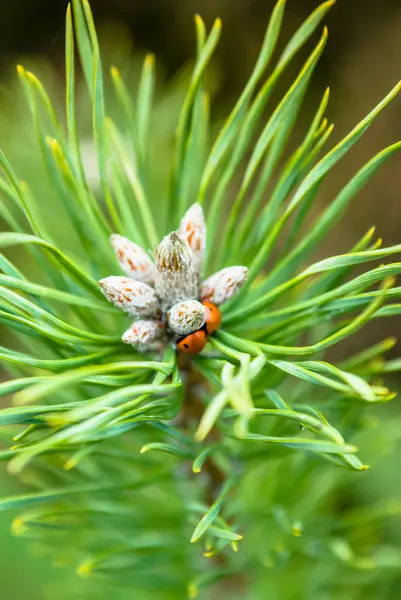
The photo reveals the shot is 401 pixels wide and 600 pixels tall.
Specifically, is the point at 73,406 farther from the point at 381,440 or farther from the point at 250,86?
the point at 381,440

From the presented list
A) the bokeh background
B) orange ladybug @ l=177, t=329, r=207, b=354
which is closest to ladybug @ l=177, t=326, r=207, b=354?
orange ladybug @ l=177, t=329, r=207, b=354

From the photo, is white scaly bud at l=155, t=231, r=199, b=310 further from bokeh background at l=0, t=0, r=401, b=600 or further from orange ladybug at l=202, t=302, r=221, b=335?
bokeh background at l=0, t=0, r=401, b=600

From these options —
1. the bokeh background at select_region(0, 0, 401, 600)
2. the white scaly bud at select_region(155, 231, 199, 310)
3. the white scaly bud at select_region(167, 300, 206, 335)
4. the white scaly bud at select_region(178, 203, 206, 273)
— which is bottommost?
the white scaly bud at select_region(167, 300, 206, 335)

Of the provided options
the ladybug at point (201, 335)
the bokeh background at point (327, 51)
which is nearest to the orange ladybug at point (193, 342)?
the ladybug at point (201, 335)

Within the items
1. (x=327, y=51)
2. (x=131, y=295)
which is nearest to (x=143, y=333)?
(x=131, y=295)

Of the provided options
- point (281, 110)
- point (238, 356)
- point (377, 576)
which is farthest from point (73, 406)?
point (377, 576)

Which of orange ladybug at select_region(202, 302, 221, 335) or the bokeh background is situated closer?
orange ladybug at select_region(202, 302, 221, 335)

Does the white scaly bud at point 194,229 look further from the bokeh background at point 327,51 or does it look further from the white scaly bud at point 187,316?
the bokeh background at point 327,51
